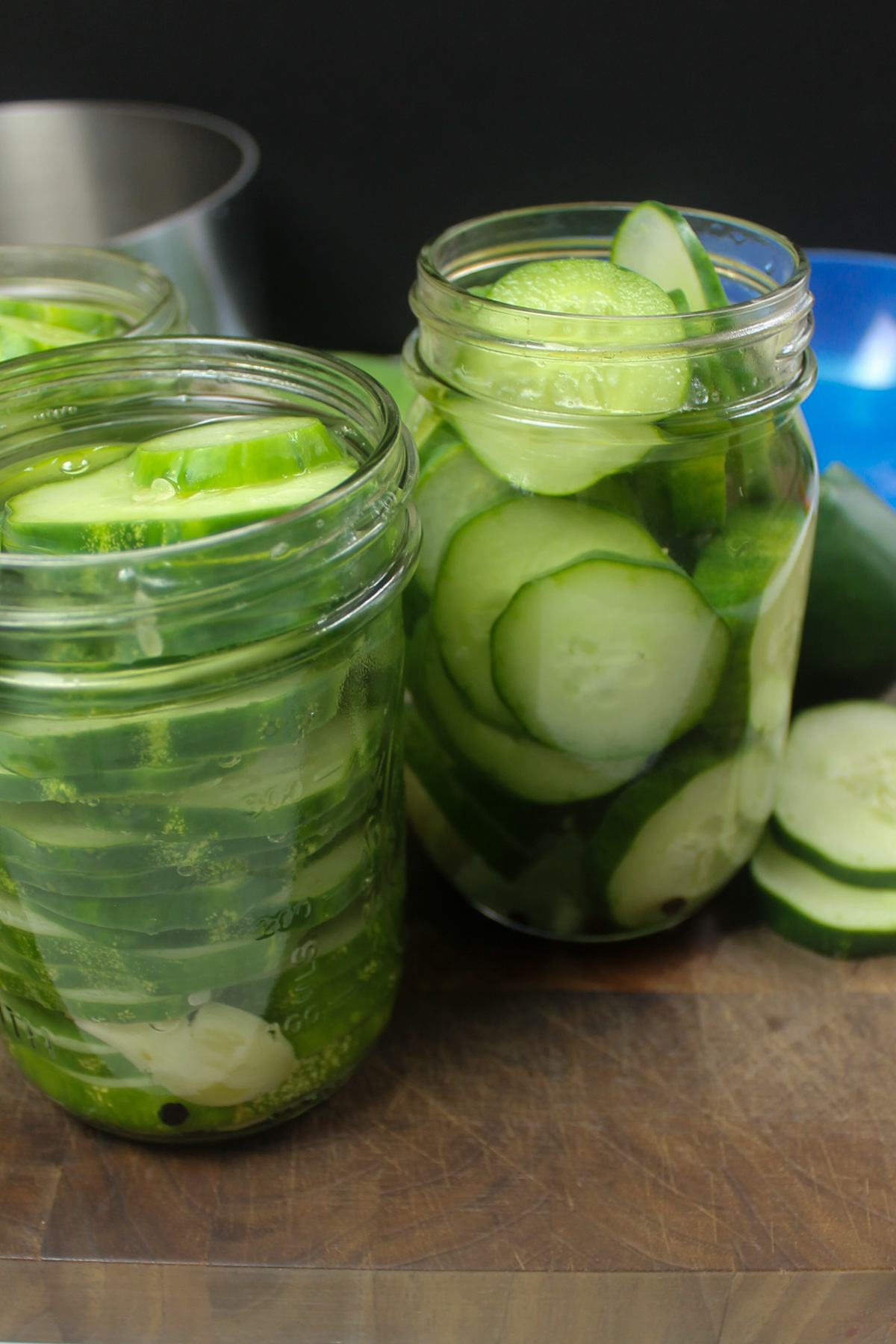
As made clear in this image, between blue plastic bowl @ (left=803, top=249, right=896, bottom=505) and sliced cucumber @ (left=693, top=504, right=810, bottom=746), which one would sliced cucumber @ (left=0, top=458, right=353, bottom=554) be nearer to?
sliced cucumber @ (left=693, top=504, right=810, bottom=746)

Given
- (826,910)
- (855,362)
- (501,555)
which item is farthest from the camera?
(855,362)

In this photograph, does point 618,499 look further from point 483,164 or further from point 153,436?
point 483,164

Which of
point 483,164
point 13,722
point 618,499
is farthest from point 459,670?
point 483,164

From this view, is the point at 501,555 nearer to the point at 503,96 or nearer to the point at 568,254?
the point at 568,254

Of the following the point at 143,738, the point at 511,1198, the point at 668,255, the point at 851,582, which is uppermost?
the point at 668,255

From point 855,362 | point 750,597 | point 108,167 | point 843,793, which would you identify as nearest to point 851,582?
point 843,793

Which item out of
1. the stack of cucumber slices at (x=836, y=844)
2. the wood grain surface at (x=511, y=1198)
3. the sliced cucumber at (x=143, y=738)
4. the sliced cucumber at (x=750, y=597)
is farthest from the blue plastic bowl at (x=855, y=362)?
the sliced cucumber at (x=143, y=738)

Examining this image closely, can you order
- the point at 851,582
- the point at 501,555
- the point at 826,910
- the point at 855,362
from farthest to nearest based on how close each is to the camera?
1. the point at 855,362
2. the point at 851,582
3. the point at 826,910
4. the point at 501,555
